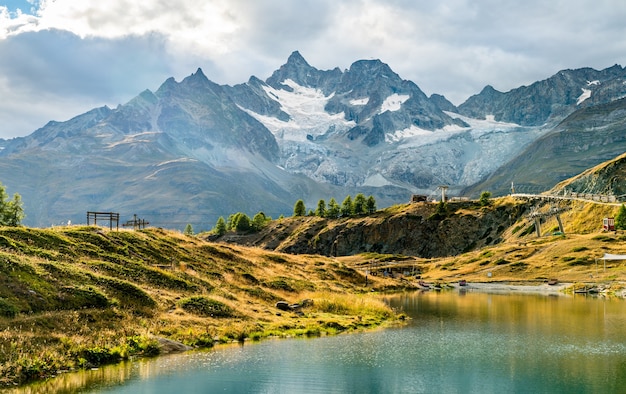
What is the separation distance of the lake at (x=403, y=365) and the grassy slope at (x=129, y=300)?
3.13m

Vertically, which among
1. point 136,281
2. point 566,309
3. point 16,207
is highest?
point 16,207

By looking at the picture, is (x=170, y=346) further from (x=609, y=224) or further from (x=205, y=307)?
(x=609, y=224)

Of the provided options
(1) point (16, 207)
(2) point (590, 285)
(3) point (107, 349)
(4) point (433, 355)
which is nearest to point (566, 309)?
(2) point (590, 285)

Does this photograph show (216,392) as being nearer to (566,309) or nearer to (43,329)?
(43,329)

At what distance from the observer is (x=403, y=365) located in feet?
176

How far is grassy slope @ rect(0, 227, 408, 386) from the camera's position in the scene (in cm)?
4788

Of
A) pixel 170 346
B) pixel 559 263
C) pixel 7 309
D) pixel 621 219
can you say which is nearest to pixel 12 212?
pixel 7 309

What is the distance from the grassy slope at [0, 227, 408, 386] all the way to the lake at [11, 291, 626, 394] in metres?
3.13

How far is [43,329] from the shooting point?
48.2 m

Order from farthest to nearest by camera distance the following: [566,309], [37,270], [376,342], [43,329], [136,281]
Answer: [566,309], [136,281], [376,342], [37,270], [43,329]

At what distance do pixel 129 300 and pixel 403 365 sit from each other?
28.2 m

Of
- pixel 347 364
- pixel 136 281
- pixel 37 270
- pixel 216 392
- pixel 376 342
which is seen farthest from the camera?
pixel 136 281

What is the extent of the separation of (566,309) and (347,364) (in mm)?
63467

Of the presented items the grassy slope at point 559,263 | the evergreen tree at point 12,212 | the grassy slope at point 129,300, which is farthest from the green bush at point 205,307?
the grassy slope at point 559,263
